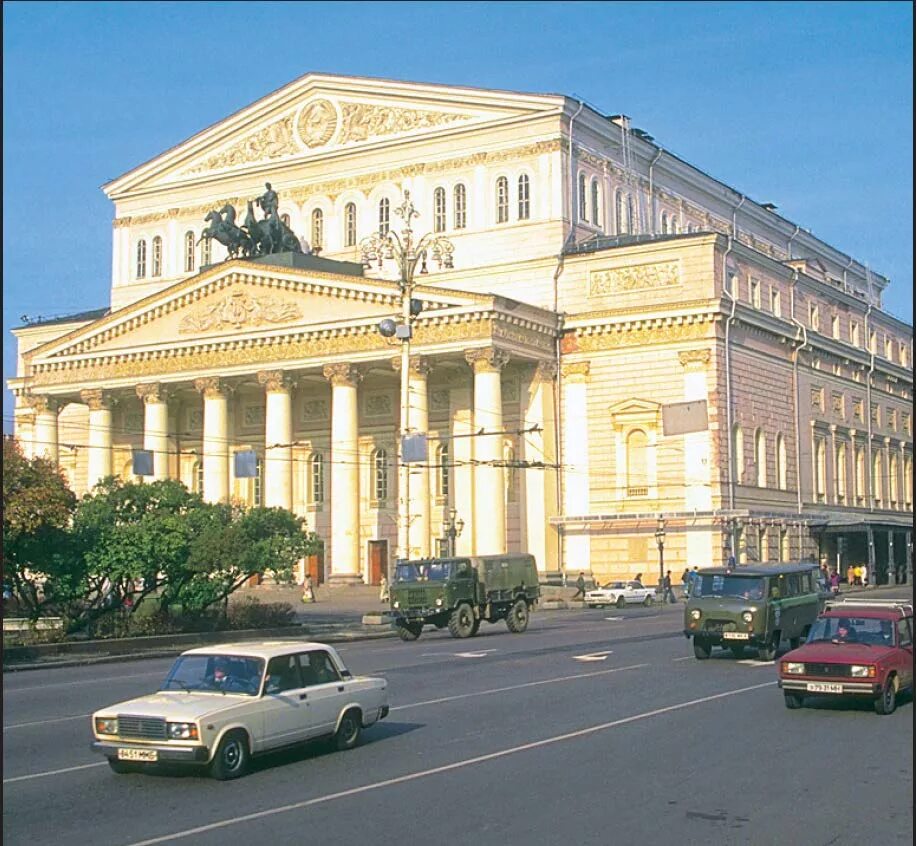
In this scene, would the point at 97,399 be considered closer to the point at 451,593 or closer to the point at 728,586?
the point at 451,593

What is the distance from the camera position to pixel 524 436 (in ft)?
217

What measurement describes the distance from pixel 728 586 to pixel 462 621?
11233mm

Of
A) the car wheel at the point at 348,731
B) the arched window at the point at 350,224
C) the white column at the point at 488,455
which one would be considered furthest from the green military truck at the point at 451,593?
the arched window at the point at 350,224

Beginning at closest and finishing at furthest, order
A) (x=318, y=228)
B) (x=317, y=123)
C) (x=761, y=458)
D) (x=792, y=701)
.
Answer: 1. (x=792, y=701)
2. (x=761, y=458)
3. (x=317, y=123)
4. (x=318, y=228)

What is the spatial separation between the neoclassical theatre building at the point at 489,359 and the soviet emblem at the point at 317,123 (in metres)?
0.11

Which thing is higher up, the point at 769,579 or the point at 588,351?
the point at 588,351

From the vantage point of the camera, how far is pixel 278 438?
6794 centimetres

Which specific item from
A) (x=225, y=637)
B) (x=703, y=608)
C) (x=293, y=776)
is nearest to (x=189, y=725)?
(x=293, y=776)

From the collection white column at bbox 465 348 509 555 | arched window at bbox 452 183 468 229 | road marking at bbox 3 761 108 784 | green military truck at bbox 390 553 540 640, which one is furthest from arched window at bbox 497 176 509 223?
road marking at bbox 3 761 108 784

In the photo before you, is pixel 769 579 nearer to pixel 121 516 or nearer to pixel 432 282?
pixel 121 516

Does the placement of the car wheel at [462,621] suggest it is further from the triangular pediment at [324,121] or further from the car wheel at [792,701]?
the triangular pediment at [324,121]

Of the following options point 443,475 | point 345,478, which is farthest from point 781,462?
point 345,478

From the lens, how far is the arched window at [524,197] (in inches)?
2717

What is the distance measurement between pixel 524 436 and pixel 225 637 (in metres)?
31.3
